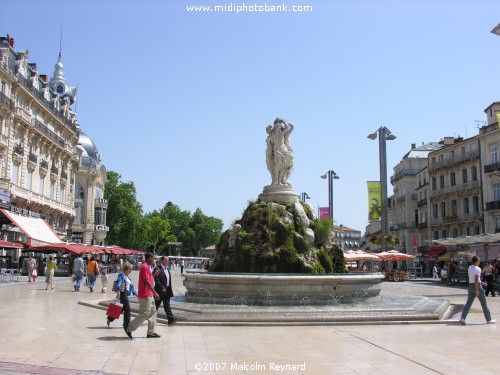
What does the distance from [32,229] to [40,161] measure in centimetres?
1399

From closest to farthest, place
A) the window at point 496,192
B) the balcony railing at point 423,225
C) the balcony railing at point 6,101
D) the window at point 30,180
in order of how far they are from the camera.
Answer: the balcony railing at point 6,101 → the window at point 30,180 → the window at point 496,192 → the balcony railing at point 423,225

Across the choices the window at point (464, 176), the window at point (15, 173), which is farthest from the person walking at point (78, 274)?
the window at point (464, 176)

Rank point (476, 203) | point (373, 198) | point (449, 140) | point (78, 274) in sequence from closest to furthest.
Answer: point (78, 274), point (373, 198), point (476, 203), point (449, 140)

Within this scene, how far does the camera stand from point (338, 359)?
777 cm

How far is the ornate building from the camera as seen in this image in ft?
124

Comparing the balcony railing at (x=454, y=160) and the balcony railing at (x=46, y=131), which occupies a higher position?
the balcony railing at (x=46, y=131)


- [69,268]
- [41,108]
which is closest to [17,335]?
[69,268]

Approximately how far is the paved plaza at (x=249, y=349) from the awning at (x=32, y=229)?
20.4 metres

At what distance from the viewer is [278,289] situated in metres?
13.3

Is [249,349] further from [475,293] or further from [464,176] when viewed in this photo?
[464,176]

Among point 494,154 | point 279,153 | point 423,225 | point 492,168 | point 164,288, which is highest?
point 494,154

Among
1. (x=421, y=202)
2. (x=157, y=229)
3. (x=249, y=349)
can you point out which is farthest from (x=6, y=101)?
(x=157, y=229)

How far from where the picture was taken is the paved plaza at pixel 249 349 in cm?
718

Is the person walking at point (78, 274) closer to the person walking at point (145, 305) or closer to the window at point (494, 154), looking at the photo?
the person walking at point (145, 305)
